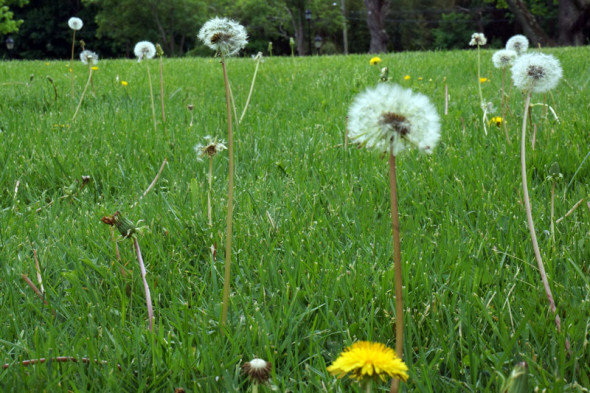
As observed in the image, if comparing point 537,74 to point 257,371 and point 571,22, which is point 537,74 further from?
point 571,22

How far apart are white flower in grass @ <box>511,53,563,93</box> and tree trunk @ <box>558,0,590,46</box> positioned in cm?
2396

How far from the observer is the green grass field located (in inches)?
40.0

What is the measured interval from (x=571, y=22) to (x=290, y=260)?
25.0 metres

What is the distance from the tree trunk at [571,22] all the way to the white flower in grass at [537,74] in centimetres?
2396

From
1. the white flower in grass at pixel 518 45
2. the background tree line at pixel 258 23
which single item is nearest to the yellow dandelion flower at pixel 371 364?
the white flower in grass at pixel 518 45

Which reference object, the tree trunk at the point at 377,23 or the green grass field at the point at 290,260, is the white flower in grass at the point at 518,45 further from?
the tree trunk at the point at 377,23

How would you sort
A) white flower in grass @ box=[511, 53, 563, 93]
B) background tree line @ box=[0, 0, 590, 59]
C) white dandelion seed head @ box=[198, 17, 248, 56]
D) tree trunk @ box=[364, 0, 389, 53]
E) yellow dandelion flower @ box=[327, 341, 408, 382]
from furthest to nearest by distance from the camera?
background tree line @ box=[0, 0, 590, 59] < tree trunk @ box=[364, 0, 389, 53] < white flower in grass @ box=[511, 53, 563, 93] < white dandelion seed head @ box=[198, 17, 248, 56] < yellow dandelion flower @ box=[327, 341, 408, 382]

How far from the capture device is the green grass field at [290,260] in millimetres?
1016

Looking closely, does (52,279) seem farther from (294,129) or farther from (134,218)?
(294,129)

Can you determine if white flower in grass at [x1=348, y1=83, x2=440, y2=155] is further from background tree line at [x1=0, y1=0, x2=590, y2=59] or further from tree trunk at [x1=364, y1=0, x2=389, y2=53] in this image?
background tree line at [x1=0, y1=0, x2=590, y2=59]

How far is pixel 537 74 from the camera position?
4.41 ft

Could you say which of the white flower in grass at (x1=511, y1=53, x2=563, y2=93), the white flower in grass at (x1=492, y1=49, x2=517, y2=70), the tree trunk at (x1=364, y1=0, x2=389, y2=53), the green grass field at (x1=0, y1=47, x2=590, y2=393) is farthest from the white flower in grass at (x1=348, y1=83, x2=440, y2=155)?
the tree trunk at (x1=364, y1=0, x2=389, y2=53)

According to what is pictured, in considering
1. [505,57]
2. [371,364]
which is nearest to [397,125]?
[371,364]

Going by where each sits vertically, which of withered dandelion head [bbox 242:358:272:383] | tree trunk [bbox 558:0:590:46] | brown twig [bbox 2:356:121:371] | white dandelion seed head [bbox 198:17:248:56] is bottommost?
brown twig [bbox 2:356:121:371]
